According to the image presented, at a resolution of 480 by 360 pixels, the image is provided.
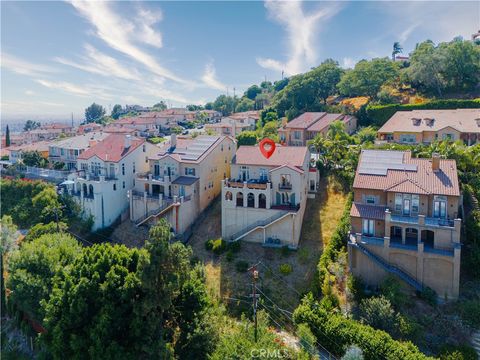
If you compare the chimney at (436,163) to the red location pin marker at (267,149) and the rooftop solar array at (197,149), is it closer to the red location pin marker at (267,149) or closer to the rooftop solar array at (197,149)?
the red location pin marker at (267,149)

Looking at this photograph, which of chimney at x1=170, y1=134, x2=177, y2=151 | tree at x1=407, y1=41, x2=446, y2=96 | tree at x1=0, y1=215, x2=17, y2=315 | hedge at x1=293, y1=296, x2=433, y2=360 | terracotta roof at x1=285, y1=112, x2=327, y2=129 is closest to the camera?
hedge at x1=293, y1=296, x2=433, y2=360

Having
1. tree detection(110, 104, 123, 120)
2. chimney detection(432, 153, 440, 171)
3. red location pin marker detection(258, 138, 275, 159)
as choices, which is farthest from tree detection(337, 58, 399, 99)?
tree detection(110, 104, 123, 120)

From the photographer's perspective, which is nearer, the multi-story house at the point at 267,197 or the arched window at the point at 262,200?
the multi-story house at the point at 267,197

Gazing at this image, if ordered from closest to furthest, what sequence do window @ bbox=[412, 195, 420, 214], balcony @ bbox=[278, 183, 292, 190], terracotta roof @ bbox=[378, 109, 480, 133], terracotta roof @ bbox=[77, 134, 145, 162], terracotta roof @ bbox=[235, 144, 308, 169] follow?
window @ bbox=[412, 195, 420, 214], balcony @ bbox=[278, 183, 292, 190], terracotta roof @ bbox=[235, 144, 308, 169], terracotta roof @ bbox=[77, 134, 145, 162], terracotta roof @ bbox=[378, 109, 480, 133]

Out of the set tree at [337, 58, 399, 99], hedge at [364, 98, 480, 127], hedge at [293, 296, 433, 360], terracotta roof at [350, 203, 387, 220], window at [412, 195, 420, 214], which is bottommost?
hedge at [293, 296, 433, 360]

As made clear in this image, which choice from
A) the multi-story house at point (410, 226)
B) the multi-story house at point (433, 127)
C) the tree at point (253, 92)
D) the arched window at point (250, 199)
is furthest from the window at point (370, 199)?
the tree at point (253, 92)

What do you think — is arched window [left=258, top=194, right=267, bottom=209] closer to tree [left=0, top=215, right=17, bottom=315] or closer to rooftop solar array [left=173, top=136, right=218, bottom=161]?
Result: rooftop solar array [left=173, top=136, right=218, bottom=161]

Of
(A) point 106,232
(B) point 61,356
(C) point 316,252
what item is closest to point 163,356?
(B) point 61,356
